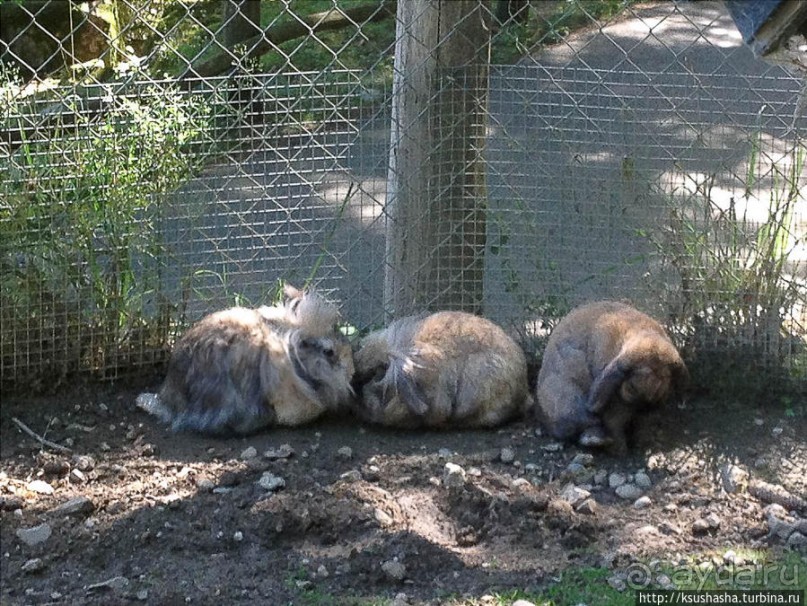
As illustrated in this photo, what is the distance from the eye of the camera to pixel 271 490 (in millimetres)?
5242

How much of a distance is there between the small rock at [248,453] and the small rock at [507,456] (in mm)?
1143

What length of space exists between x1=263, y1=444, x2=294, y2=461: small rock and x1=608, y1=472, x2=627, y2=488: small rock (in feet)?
4.79

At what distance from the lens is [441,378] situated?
586 cm

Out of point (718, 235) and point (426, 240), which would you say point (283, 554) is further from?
Result: point (718, 235)

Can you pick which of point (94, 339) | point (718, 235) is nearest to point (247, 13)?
point (94, 339)

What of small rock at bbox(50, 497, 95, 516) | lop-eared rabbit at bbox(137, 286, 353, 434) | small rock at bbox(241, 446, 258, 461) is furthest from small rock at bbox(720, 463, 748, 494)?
small rock at bbox(50, 497, 95, 516)

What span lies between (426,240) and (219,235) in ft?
3.52

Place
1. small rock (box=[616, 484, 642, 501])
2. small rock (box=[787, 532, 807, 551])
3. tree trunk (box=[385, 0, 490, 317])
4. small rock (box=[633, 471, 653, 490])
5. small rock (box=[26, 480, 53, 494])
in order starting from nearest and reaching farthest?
small rock (box=[787, 532, 807, 551]) < small rock (box=[616, 484, 642, 501]) < small rock (box=[633, 471, 653, 490]) < small rock (box=[26, 480, 53, 494]) < tree trunk (box=[385, 0, 490, 317])

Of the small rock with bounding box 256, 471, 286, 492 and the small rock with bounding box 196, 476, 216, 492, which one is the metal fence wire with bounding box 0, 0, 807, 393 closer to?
the small rock with bounding box 196, 476, 216, 492

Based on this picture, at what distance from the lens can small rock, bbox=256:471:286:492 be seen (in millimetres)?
5252

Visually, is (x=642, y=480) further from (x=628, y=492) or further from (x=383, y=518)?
(x=383, y=518)

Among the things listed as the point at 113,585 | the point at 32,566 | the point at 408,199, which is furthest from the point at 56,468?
the point at 408,199

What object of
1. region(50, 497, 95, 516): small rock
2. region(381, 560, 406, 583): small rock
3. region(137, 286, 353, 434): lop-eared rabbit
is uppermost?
region(137, 286, 353, 434): lop-eared rabbit

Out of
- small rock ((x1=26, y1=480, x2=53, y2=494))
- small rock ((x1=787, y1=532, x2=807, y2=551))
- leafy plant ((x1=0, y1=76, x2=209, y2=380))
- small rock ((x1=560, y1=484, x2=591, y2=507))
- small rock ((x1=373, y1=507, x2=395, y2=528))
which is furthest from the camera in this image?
leafy plant ((x1=0, y1=76, x2=209, y2=380))
